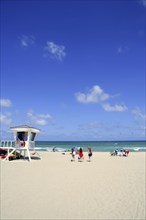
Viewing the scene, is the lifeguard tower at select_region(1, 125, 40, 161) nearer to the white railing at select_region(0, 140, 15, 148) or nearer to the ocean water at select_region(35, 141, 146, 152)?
the white railing at select_region(0, 140, 15, 148)

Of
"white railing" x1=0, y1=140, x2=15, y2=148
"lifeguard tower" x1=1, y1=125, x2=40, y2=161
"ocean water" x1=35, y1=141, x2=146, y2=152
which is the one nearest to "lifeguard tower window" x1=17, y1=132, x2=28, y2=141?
"lifeguard tower" x1=1, y1=125, x2=40, y2=161

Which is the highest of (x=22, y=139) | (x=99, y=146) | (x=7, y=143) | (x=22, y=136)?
(x=22, y=136)

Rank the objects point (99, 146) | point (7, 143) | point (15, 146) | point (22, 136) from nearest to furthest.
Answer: point (15, 146) → point (22, 136) → point (7, 143) → point (99, 146)

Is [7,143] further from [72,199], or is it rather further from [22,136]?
[72,199]

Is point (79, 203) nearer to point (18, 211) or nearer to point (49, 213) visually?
point (49, 213)

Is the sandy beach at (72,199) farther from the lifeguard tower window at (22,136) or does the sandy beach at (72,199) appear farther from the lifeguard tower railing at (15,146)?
the lifeguard tower window at (22,136)

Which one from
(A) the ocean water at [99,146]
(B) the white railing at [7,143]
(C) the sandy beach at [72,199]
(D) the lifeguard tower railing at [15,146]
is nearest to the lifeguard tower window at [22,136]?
(D) the lifeguard tower railing at [15,146]

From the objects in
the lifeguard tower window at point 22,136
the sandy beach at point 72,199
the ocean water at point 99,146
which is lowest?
the ocean water at point 99,146

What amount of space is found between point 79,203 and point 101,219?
1335 millimetres

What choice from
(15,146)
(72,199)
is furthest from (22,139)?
(72,199)

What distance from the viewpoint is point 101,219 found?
5.53 metres

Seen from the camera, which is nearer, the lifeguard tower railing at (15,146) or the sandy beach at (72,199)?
the sandy beach at (72,199)

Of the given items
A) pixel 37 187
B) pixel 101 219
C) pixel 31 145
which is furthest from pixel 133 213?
pixel 31 145

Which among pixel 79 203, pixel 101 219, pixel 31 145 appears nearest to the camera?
pixel 101 219
